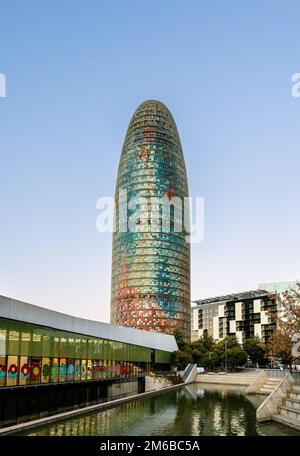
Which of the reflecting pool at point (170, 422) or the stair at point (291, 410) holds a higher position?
the stair at point (291, 410)

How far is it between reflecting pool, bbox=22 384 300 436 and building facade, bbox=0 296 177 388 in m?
3.63

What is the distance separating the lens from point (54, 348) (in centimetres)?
3609

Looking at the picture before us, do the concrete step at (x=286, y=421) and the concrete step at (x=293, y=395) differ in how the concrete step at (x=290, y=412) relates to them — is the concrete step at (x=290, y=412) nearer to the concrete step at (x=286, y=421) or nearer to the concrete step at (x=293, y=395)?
the concrete step at (x=286, y=421)

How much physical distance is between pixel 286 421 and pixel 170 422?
8093 millimetres

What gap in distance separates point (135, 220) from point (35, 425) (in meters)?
157

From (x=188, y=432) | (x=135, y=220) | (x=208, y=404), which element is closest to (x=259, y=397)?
(x=208, y=404)

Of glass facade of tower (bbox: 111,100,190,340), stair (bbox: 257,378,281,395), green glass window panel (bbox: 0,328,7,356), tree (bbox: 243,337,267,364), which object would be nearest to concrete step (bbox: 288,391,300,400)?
green glass window panel (bbox: 0,328,7,356)

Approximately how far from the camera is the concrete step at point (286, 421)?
1181 inches

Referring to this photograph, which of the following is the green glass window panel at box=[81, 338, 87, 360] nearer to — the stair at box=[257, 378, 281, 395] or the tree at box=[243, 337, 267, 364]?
the stair at box=[257, 378, 281, 395]

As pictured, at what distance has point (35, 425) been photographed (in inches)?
1160

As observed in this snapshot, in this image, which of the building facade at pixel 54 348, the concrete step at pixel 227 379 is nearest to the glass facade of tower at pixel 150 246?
the concrete step at pixel 227 379

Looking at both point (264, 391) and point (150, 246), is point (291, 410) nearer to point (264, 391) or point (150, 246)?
point (264, 391)

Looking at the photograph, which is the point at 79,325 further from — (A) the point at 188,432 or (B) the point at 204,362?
(B) the point at 204,362
